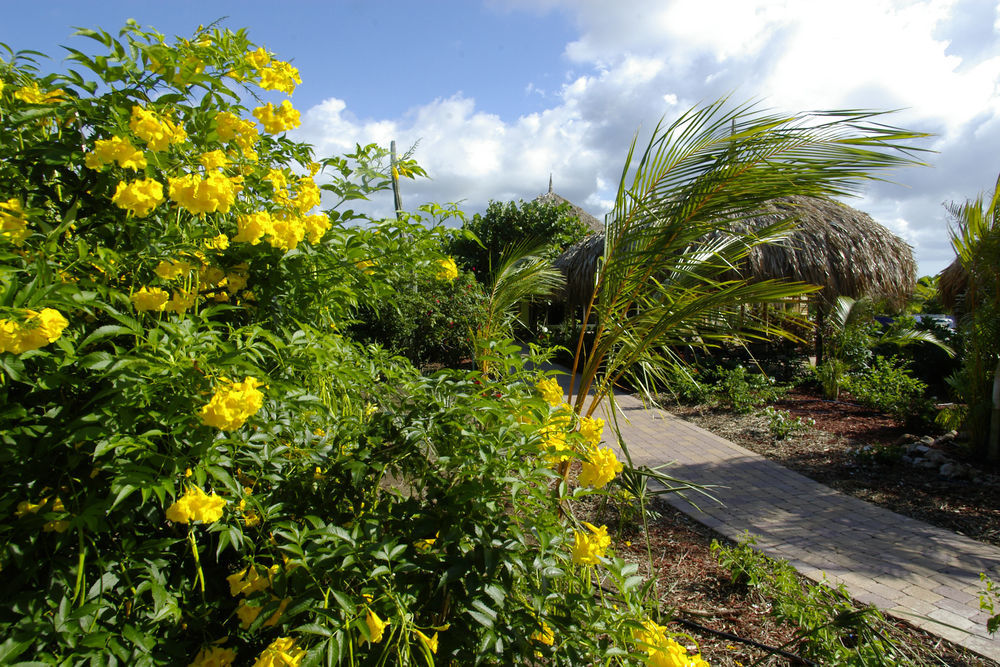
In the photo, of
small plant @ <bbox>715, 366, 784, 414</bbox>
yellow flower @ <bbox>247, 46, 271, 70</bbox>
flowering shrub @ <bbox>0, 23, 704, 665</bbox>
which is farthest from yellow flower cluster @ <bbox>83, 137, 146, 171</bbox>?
small plant @ <bbox>715, 366, 784, 414</bbox>

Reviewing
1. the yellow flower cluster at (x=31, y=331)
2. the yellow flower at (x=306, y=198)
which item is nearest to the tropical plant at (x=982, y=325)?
the yellow flower at (x=306, y=198)

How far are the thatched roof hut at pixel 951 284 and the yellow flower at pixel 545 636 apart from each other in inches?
421

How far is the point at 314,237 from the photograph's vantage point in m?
1.71

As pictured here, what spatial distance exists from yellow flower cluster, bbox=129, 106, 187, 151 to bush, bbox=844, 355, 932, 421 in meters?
7.22

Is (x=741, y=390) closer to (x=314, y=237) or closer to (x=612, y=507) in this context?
(x=612, y=507)

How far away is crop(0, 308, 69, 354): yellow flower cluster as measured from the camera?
1032mm

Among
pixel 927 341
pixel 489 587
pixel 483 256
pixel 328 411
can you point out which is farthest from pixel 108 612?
pixel 483 256

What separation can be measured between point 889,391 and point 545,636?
7.37m

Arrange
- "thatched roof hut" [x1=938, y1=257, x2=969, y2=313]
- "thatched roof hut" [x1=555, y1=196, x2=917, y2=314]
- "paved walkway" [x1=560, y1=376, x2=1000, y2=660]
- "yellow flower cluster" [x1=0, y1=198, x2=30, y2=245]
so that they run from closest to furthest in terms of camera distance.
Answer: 1. "yellow flower cluster" [x1=0, y1=198, x2=30, y2=245]
2. "paved walkway" [x1=560, y1=376, x2=1000, y2=660]
3. "thatched roof hut" [x1=555, y1=196, x2=917, y2=314]
4. "thatched roof hut" [x1=938, y1=257, x2=969, y2=313]

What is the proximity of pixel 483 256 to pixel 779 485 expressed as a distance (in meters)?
13.2

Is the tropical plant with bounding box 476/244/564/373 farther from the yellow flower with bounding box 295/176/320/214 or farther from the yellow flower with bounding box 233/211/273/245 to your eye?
the yellow flower with bounding box 233/211/273/245

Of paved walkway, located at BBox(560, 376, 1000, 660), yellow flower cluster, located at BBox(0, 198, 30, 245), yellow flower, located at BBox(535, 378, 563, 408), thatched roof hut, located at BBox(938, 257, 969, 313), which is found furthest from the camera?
thatched roof hut, located at BBox(938, 257, 969, 313)

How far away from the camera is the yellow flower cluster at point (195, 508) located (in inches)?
45.7

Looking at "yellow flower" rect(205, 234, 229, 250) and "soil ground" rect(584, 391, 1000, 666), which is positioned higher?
"yellow flower" rect(205, 234, 229, 250)
